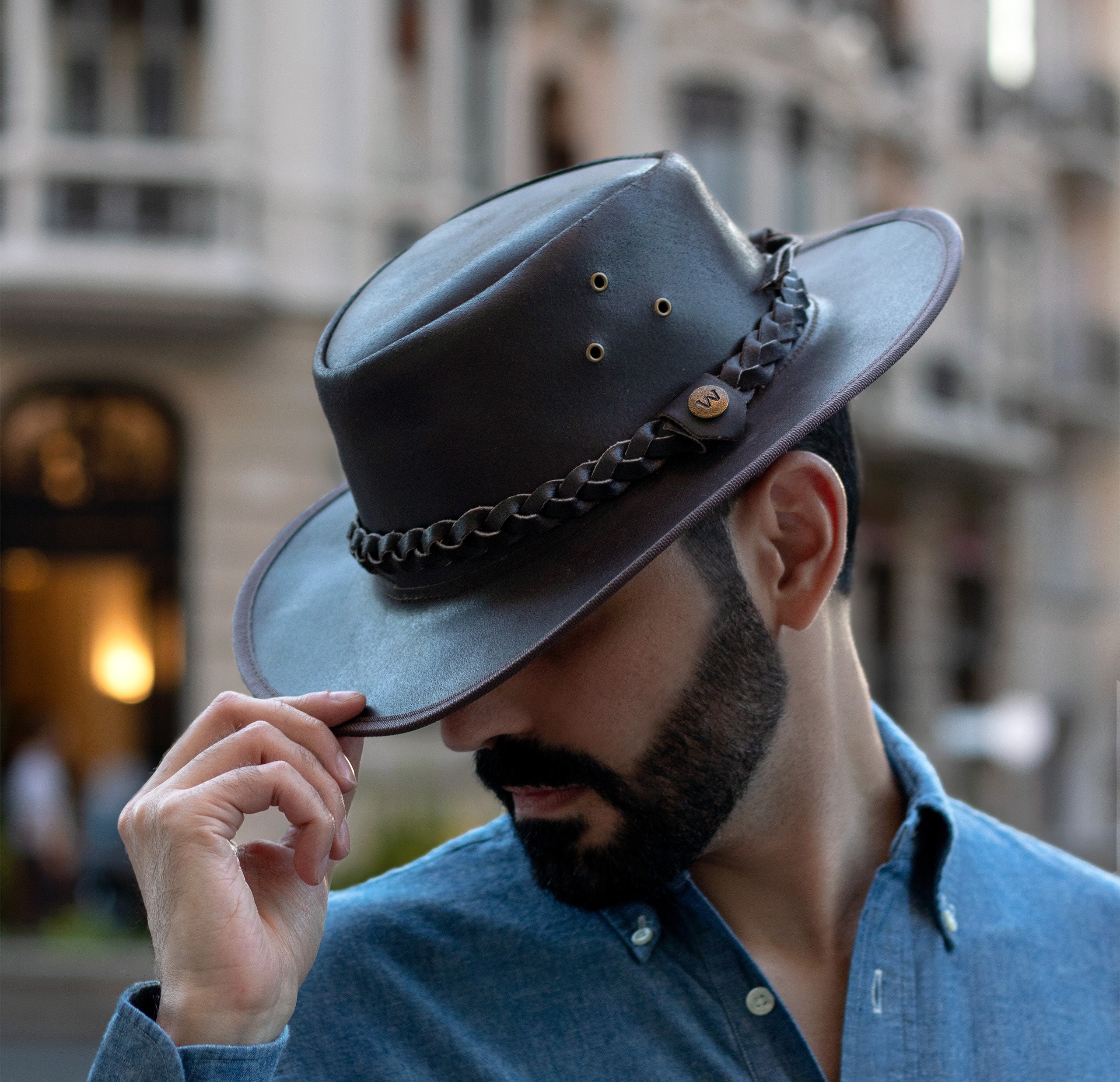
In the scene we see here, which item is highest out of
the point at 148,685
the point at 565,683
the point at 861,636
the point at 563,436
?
the point at 563,436

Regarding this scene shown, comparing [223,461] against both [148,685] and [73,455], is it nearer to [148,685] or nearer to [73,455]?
[73,455]

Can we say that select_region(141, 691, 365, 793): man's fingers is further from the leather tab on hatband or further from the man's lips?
the leather tab on hatband

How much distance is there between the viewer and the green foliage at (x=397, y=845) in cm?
898

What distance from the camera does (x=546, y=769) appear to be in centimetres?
157

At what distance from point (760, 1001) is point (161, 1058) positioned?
631mm

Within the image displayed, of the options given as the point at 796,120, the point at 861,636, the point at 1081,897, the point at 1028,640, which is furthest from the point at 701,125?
the point at 1081,897

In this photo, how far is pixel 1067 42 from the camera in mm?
22016

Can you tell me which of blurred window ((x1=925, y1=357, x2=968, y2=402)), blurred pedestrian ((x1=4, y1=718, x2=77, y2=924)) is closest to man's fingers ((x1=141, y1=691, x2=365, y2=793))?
blurred pedestrian ((x1=4, y1=718, x2=77, y2=924))

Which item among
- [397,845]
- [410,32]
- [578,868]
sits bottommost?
[397,845]

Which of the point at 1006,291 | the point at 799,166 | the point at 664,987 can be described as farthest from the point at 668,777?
the point at 1006,291

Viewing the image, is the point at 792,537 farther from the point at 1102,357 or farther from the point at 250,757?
the point at 1102,357

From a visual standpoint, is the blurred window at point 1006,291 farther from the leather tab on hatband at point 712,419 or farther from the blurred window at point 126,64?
the leather tab on hatband at point 712,419

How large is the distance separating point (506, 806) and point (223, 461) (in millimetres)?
11696

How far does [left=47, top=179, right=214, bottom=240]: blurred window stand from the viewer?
1269cm
